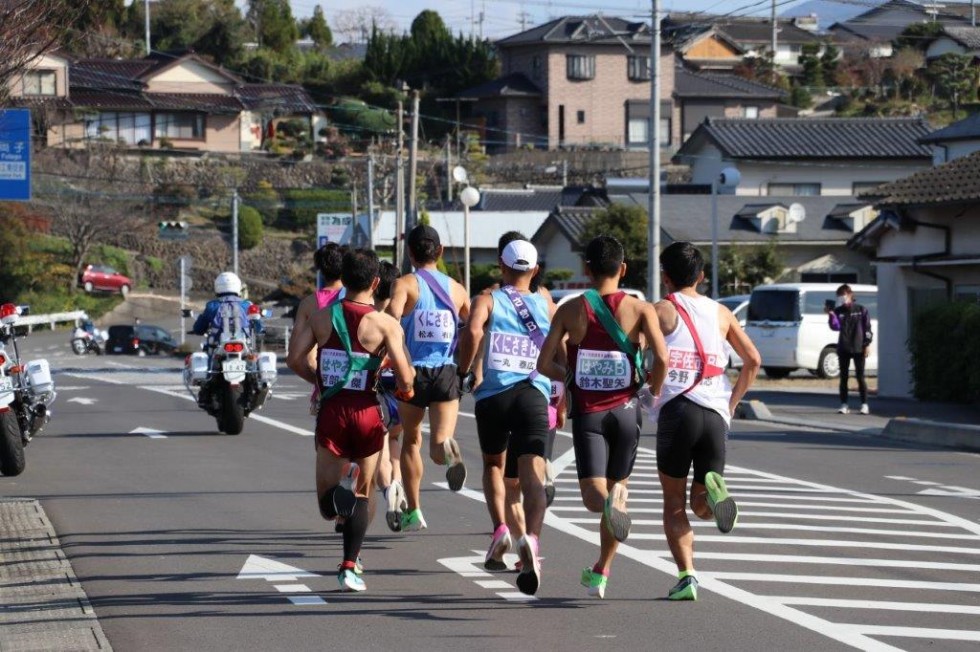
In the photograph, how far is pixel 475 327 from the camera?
9180mm

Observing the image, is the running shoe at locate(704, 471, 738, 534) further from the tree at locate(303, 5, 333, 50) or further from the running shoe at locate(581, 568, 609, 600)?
the tree at locate(303, 5, 333, 50)

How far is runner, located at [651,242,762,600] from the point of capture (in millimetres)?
8234

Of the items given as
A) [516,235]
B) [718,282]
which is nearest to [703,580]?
[516,235]

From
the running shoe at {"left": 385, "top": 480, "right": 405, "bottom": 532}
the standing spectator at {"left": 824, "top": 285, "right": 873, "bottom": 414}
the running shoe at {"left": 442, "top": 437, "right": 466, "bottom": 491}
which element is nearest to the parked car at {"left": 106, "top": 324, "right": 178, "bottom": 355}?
the standing spectator at {"left": 824, "top": 285, "right": 873, "bottom": 414}

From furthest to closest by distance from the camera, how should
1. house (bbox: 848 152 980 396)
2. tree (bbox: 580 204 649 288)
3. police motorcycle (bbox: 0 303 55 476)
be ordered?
tree (bbox: 580 204 649 288) → house (bbox: 848 152 980 396) → police motorcycle (bbox: 0 303 55 476)

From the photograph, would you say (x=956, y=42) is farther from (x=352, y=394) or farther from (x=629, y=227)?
(x=352, y=394)

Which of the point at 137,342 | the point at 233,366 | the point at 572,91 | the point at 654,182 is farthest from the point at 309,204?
the point at 233,366

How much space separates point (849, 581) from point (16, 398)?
8693mm

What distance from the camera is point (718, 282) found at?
46031mm

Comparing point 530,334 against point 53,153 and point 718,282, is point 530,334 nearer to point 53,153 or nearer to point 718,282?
point 718,282

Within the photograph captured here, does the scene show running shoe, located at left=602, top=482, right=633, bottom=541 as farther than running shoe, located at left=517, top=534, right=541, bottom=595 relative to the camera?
No

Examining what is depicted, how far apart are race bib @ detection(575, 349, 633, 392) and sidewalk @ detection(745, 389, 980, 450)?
1124cm

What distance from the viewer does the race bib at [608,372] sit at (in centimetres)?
828

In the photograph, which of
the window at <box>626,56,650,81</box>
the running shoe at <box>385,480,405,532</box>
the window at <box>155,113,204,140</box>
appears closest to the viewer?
the running shoe at <box>385,480,405,532</box>
